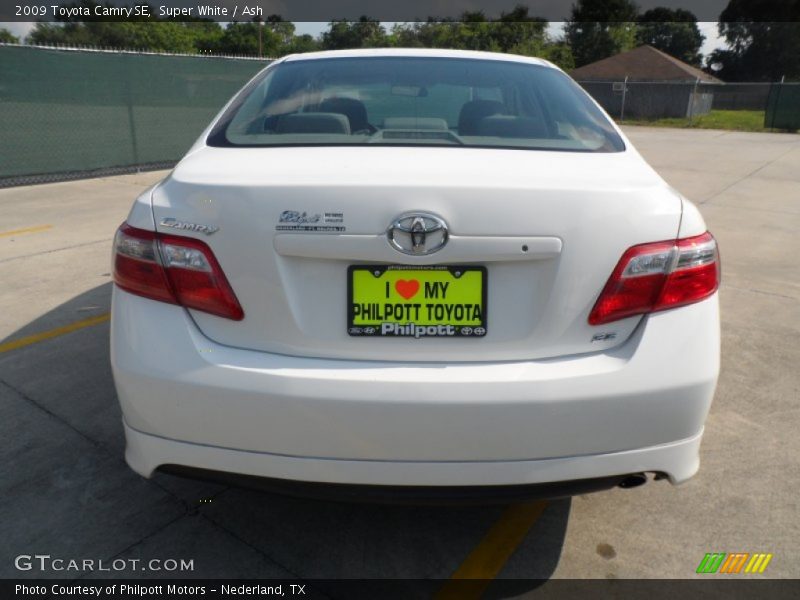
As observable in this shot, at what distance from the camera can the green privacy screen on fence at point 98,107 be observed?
34.7 ft

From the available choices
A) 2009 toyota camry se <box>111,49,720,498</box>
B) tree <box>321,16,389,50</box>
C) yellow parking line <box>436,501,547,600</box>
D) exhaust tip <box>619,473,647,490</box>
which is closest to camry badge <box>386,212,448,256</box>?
2009 toyota camry se <box>111,49,720,498</box>

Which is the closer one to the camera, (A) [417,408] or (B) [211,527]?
(A) [417,408]

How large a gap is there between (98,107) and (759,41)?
3095 inches

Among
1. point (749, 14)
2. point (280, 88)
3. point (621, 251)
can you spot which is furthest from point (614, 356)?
point (749, 14)

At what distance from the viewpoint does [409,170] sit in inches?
75.7

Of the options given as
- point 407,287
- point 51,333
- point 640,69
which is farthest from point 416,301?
point 640,69

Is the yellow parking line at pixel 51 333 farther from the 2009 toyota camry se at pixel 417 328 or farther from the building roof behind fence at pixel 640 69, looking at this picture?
the building roof behind fence at pixel 640 69

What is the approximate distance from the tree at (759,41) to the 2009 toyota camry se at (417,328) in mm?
79043

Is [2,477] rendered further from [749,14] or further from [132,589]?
[749,14]

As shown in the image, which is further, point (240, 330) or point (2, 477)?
point (2, 477)

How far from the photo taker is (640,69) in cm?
5391

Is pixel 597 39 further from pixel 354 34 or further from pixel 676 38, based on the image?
pixel 354 34

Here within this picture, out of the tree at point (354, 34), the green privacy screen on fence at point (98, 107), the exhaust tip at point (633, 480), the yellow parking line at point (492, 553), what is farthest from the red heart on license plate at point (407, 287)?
the tree at point (354, 34)

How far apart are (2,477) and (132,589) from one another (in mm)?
956
